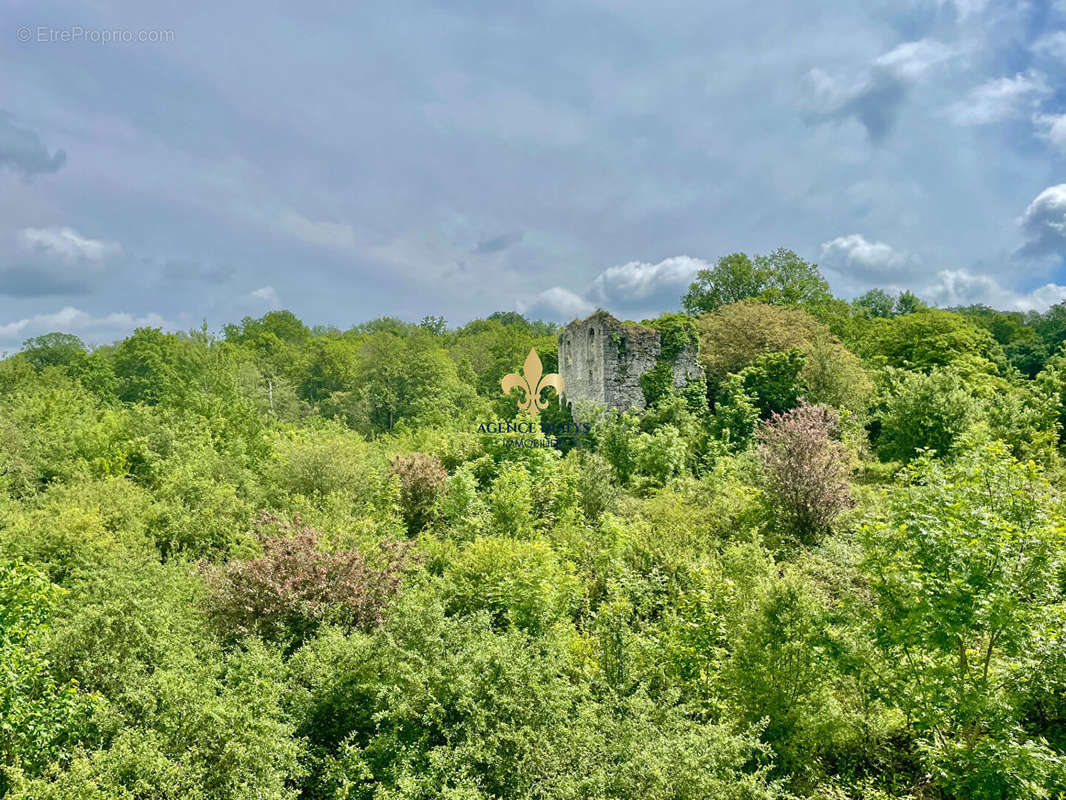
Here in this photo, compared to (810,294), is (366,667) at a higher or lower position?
lower

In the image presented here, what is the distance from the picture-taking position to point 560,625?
296 inches

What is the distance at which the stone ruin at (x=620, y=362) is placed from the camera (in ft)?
68.0

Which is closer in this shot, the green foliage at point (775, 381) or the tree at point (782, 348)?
the green foliage at point (775, 381)

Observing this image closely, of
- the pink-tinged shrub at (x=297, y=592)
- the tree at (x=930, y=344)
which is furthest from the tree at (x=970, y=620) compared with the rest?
the tree at (x=930, y=344)

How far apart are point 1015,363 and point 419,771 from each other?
38862 mm

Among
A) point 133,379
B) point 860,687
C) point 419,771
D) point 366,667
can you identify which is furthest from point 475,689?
point 133,379

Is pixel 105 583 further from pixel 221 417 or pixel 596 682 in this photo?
pixel 221 417

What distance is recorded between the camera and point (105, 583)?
773 cm

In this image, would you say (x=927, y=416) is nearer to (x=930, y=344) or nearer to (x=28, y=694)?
(x=930, y=344)

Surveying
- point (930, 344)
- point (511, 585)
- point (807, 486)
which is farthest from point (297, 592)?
point (930, 344)

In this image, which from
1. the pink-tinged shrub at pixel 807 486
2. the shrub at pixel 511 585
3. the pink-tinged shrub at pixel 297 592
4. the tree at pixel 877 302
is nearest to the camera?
the shrub at pixel 511 585

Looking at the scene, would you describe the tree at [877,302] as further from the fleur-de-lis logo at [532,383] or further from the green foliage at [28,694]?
the green foliage at [28,694]

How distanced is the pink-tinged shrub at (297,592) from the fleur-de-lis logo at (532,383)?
38.8 ft

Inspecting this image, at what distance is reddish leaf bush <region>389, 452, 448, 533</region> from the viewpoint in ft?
47.3
